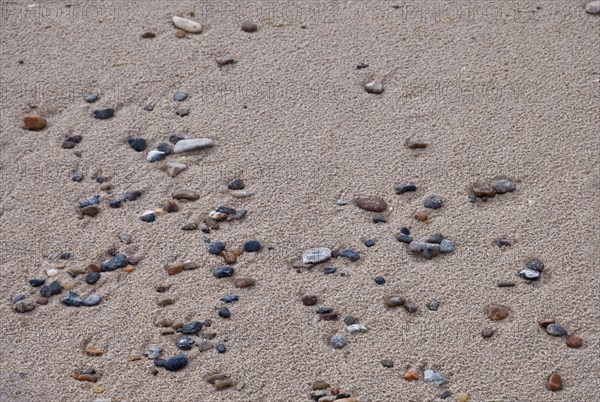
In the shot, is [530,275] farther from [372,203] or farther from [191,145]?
[191,145]

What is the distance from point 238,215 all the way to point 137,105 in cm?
100

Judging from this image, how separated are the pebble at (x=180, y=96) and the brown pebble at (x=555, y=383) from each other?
2.30 meters

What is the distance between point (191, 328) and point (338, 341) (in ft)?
1.79

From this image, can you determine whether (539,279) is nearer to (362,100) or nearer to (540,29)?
(362,100)

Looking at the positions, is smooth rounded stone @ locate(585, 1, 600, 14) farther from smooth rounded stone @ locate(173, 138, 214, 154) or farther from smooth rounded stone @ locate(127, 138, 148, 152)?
smooth rounded stone @ locate(127, 138, 148, 152)

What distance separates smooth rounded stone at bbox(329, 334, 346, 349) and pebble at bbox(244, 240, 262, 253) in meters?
0.57

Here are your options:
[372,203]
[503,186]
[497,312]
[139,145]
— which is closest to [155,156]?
[139,145]

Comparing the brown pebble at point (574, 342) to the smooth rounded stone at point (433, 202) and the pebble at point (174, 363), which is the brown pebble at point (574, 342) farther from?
the pebble at point (174, 363)

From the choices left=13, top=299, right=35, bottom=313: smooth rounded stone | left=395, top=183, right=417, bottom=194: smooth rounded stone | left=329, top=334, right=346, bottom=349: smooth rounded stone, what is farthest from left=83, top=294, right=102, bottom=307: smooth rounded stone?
left=395, top=183, right=417, bottom=194: smooth rounded stone

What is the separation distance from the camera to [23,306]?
12.4 feet

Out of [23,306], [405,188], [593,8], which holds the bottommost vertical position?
[23,306]

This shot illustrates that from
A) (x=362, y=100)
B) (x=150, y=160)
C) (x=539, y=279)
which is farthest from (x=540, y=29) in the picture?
(x=150, y=160)

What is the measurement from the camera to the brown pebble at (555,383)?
11.1ft

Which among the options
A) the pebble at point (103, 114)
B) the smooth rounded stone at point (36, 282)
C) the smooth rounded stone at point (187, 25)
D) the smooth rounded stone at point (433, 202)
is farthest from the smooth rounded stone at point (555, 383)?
the smooth rounded stone at point (187, 25)
